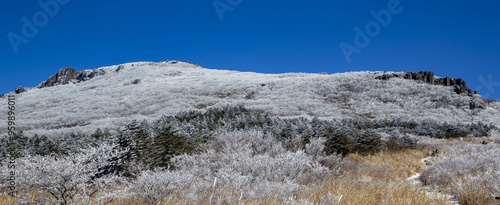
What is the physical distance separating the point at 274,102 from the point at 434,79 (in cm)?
3513

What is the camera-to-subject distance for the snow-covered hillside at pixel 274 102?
134ft

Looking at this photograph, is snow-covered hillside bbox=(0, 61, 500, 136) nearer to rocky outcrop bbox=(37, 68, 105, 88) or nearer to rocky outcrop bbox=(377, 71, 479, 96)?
rocky outcrop bbox=(377, 71, 479, 96)

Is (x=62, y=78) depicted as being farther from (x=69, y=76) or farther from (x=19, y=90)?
(x=19, y=90)

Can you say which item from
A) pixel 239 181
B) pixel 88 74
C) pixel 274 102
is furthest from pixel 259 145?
pixel 88 74

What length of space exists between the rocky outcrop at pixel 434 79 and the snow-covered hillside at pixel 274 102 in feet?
6.53

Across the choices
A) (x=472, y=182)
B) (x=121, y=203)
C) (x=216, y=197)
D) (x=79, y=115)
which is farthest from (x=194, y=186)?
(x=79, y=115)

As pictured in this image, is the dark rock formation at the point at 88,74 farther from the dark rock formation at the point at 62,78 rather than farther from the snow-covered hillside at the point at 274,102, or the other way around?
the snow-covered hillside at the point at 274,102

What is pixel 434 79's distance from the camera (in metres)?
56.8

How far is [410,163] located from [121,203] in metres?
13.8

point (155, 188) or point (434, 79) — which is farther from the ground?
point (434, 79)

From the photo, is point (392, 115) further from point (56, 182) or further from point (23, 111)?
point (23, 111)

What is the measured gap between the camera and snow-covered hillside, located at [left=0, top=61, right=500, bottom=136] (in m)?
41.0

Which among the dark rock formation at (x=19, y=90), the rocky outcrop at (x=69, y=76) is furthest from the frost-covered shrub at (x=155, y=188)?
the rocky outcrop at (x=69, y=76)

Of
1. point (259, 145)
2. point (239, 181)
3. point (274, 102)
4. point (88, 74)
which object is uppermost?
point (88, 74)
